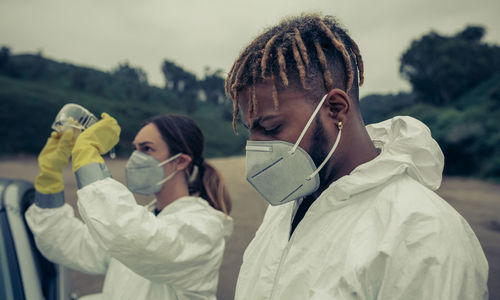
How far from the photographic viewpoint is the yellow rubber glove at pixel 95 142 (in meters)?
1.64

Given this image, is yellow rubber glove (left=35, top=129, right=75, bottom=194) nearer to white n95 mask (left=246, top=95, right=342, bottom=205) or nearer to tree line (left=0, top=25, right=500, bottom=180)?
white n95 mask (left=246, top=95, right=342, bottom=205)

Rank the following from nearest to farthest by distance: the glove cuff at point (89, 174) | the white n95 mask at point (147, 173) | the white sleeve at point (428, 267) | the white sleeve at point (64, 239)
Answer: the white sleeve at point (428, 267)
the glove cuff at point (89, 174)
the white sleeve at point (64, 239)
the white n95 mask at point (147, 173)

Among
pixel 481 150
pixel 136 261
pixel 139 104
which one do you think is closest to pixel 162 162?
pixel 136 261

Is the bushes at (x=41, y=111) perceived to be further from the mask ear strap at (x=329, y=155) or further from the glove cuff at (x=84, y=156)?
the mask ear strap at (x=329, y=155)

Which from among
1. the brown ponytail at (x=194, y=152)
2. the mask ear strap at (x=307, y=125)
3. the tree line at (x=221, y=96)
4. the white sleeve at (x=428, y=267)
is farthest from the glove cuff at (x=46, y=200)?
the tree line at (x=221, y=96)

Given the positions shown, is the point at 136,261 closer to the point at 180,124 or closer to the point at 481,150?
the point at 180,124

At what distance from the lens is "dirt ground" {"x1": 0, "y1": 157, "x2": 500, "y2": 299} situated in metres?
4.77

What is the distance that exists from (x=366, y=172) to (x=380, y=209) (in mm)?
144

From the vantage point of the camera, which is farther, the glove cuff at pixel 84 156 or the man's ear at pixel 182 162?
the man's ear at pixel 182 162

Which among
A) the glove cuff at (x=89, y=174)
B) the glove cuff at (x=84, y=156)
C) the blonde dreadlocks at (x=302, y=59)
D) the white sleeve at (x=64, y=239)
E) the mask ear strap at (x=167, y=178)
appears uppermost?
the blonde dreadlocks at (x=302, y=59)

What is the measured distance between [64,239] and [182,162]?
83 cm

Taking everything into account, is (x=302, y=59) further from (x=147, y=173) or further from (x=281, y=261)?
(x=147, y=173)

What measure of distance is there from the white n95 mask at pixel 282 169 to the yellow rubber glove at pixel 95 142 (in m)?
0.82

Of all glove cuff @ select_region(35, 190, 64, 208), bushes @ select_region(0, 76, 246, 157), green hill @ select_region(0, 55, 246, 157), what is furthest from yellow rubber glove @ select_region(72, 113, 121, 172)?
green hill @ select_region(0, 55, 246, 157)
